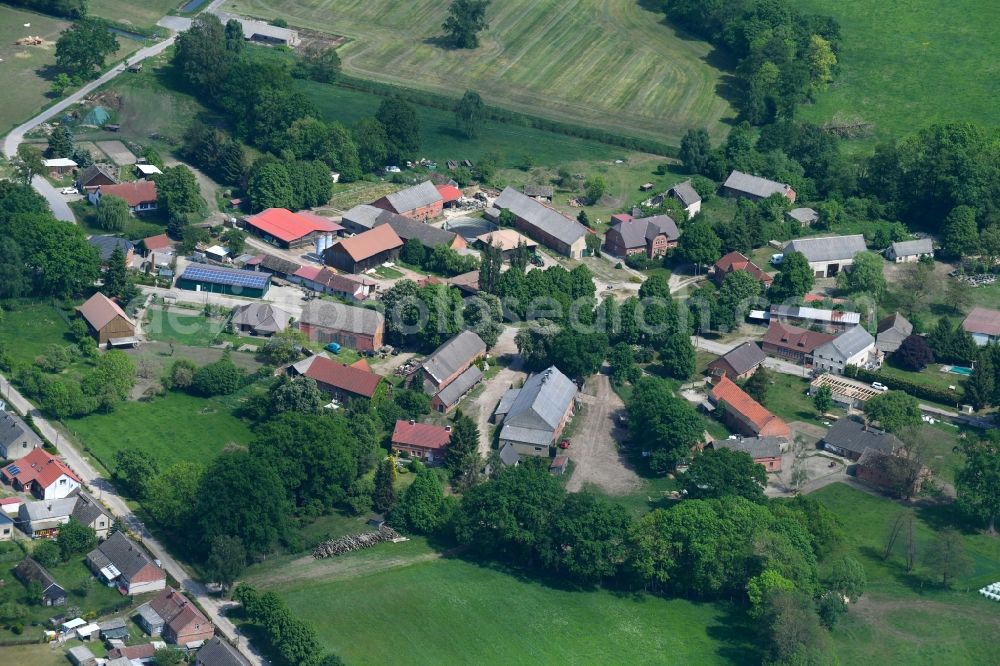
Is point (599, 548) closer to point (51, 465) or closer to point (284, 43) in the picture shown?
point (51, 465)

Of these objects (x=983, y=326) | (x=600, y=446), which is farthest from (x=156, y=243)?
(x=983, y=326)

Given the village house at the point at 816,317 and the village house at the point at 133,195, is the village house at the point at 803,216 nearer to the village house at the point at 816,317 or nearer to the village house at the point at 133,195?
the village house at the point at 816,317

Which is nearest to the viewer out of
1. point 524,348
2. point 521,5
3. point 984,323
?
point 524,348

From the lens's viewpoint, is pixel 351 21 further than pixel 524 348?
Yes

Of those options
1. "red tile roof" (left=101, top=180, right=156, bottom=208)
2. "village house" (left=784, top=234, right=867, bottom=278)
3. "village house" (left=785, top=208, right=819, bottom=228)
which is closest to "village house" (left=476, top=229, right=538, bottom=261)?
"village house" (left=784, top=234, right=867, bottom=278)

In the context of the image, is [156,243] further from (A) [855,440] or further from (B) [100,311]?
(A) [855,440]

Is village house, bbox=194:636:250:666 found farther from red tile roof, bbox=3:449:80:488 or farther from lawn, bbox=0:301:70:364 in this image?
lawn, bbox=0:301:70:364

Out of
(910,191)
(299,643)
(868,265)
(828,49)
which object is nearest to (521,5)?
(828,49)

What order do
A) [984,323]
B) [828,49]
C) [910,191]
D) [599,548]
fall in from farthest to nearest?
1. [828,49]
2. [910,191]
3. [984,323]
4. [599,548]
